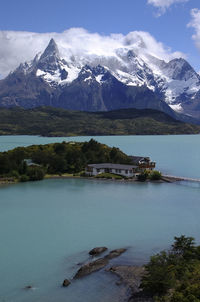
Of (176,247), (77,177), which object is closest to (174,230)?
(176,247)

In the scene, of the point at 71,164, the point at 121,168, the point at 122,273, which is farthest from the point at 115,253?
the point at 71,164

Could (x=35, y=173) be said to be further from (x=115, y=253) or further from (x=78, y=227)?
(x=115, y=253)

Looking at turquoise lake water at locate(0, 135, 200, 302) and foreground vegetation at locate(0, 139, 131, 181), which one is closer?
turquoise lake water at locate(0, 135, 200, 302)

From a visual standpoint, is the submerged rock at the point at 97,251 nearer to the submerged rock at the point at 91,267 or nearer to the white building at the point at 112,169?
the submerged rock at the point at 91,267

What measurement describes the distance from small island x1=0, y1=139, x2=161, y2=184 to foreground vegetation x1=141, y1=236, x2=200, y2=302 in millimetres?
50965

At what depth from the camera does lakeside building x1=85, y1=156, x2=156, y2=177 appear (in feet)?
284

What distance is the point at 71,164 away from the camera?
96.1 m

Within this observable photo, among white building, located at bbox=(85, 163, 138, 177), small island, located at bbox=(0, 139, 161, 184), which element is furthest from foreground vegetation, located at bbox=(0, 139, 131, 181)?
white building, located at bbox=(85, 163, 138, 177)

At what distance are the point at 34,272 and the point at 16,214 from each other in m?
22.8

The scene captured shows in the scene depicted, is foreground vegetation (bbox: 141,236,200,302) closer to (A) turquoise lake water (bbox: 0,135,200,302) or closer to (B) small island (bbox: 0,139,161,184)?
(A) turquoise lake water (bbox: 0,135,200,302)

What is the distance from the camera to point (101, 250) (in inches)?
1512

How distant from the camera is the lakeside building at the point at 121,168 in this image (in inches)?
3413

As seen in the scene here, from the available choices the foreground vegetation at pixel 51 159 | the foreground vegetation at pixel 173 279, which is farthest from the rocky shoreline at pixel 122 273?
the foreground vegetation at pixel 51 159

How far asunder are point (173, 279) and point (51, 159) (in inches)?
2699
